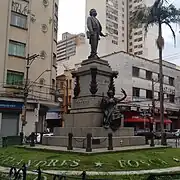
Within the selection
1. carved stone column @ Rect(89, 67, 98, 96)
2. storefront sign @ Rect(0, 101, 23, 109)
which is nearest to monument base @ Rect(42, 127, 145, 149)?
carved stone column @ Rect(89, 67, 98, 96)

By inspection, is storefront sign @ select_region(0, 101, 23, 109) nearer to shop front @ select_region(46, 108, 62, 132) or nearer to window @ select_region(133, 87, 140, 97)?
window @ select_region(133, 87, 140, 97)

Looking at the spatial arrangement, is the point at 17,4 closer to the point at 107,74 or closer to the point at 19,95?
the point at 19,95

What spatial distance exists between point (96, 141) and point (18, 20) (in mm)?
23875

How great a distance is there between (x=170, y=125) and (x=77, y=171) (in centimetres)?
4946

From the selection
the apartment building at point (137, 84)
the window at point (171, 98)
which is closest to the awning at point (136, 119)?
the apartment building at point (137, 84)

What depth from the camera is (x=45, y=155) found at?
41.0ft

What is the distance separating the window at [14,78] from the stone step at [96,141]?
17.2 m

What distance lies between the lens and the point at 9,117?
32.8 m

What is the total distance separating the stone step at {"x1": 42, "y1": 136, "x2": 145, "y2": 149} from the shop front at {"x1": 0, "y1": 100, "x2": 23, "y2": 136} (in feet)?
53.5

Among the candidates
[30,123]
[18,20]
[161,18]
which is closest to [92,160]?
[161,18]

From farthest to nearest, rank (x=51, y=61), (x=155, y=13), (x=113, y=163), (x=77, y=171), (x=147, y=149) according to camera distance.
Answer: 1. (x=51, y=61)
2. (x=155, y=13)
3. (x=147, y=149)
4. (x=113, y=163)
5. (x=77, y=171)

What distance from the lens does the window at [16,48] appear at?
33.0m

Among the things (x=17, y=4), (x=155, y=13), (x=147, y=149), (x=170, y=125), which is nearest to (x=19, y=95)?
(x=17, y=4)

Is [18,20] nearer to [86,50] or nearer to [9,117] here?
[9,117]
